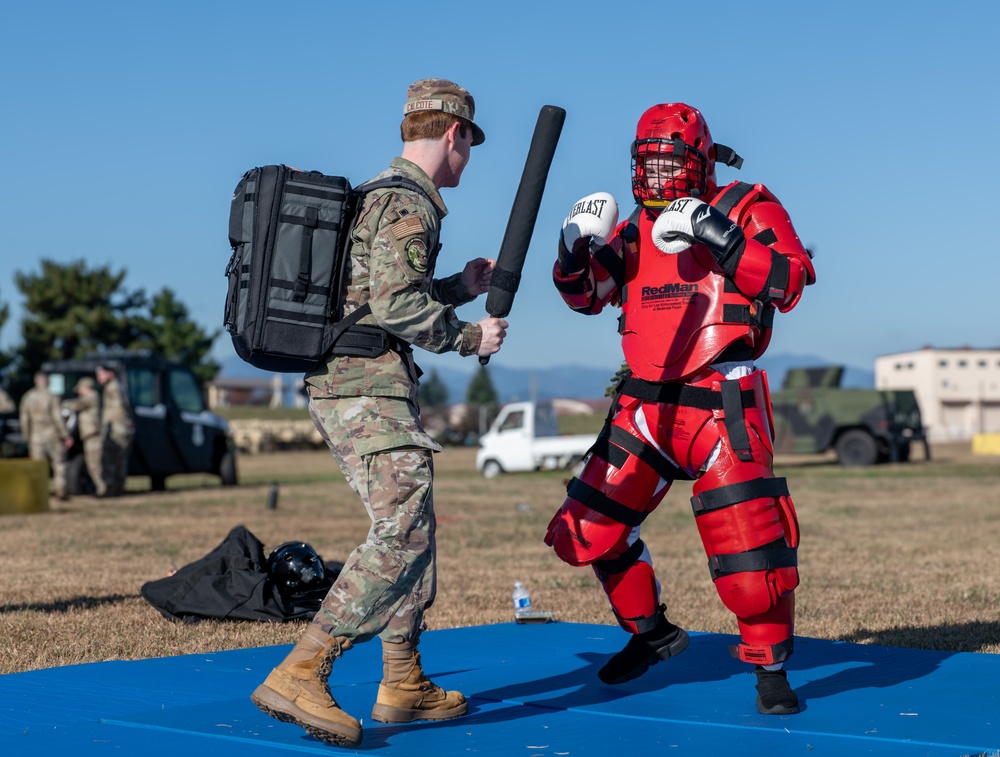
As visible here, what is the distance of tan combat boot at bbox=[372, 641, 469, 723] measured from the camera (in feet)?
13.4

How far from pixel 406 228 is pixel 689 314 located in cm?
125

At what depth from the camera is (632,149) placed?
474 cm

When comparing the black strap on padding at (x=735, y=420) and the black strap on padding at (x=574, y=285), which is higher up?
the black strap on padding at (x=574, y=285)

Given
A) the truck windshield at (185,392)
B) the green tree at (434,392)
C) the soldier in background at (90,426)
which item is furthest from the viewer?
the green tree at (434,392)

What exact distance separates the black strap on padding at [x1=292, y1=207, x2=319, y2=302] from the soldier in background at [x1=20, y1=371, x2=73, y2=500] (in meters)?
15.5

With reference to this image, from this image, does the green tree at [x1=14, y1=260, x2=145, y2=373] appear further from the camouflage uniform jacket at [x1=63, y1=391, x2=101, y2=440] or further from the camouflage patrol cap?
the camouflage patrol cap

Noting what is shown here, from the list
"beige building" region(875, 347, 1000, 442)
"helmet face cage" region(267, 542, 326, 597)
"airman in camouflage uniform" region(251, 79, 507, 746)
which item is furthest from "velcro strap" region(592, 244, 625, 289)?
"beige building" region(875, 347, 1000, 442)

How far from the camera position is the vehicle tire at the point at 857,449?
95.1 feet

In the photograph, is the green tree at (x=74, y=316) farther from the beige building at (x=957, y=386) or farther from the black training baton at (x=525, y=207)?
the beige building at (x=957, y=386)

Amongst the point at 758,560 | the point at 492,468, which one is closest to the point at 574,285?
the point at 758,560

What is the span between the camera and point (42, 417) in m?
18.1

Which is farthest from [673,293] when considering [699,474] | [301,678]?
[301,678]

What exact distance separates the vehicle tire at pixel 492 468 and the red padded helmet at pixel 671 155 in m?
23.6

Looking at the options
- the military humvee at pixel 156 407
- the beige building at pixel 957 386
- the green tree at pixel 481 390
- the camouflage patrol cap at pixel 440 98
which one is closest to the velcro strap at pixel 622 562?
the camouflage patrol cap at pixel 440 98
